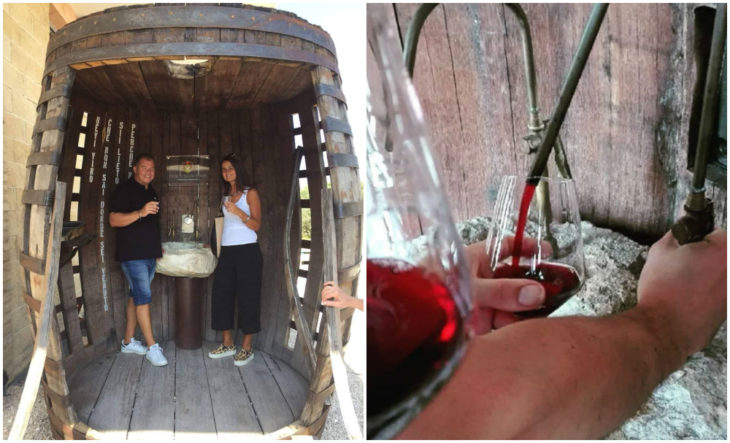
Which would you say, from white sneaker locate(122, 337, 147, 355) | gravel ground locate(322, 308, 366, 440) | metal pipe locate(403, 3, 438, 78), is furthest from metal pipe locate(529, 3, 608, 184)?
white sneaker locate(122, 337, 147, 355)

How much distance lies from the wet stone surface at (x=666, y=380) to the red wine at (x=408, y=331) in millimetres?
321

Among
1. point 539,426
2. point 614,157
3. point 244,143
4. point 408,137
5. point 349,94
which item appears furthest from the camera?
point 244,143

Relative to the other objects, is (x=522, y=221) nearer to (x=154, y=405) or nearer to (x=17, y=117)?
(x=154, y=405)

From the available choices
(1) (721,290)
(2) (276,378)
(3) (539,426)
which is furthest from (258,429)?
(1) (721,290)

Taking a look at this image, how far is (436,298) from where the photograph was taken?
0.27 m

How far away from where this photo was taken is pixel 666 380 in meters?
0.52

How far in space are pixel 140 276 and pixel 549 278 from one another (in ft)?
1.58

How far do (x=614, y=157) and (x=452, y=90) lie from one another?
20 cm

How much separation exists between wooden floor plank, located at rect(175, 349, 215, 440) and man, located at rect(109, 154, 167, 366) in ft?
0.10

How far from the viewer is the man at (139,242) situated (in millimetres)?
637

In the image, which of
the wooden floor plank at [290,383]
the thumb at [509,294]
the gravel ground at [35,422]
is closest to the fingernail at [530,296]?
the thumb at [509,294]

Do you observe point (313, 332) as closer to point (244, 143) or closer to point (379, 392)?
point (244, 143)

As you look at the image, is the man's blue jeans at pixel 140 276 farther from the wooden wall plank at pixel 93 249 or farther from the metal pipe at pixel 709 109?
the metal pipe at pixel 709 109

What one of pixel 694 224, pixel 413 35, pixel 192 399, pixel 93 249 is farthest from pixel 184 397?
pixel 694 224
